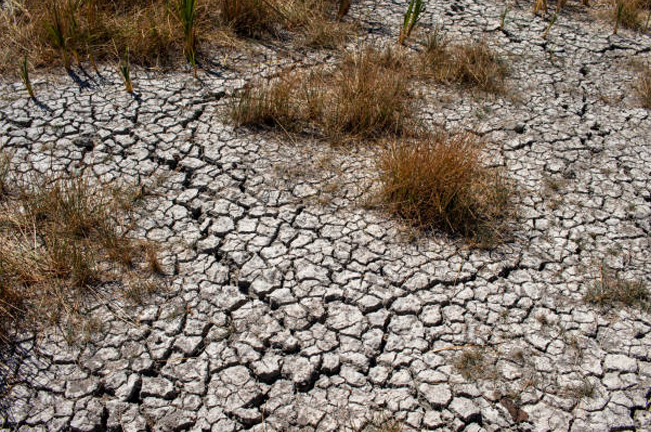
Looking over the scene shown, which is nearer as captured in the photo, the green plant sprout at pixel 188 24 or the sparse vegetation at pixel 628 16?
the green plant sprout at pixel 188 24

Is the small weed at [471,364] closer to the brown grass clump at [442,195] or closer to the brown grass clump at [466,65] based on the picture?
the brown grass clump at [442,195]

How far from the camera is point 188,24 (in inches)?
157

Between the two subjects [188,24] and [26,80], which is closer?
[26,80]

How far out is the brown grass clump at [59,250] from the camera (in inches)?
98.4

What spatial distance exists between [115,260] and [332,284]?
1.07 meters

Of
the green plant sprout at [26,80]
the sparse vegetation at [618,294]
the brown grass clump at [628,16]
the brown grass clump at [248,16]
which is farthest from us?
the brown grass clump at [628,16]

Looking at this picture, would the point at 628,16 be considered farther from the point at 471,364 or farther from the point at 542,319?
the point at 471,364

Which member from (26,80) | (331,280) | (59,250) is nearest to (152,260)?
(59,250)

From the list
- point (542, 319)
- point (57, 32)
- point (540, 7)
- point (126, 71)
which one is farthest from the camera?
point (540, 7)

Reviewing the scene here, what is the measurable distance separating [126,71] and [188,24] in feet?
1.88

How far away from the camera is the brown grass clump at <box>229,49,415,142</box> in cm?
361

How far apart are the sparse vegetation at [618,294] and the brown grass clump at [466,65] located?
71.5 inches

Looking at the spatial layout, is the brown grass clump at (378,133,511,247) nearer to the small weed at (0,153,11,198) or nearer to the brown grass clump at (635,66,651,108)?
the brown grass clump at (635,66,651,108)

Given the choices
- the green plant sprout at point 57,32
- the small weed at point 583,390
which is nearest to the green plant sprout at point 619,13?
the small weed at point 583,390
